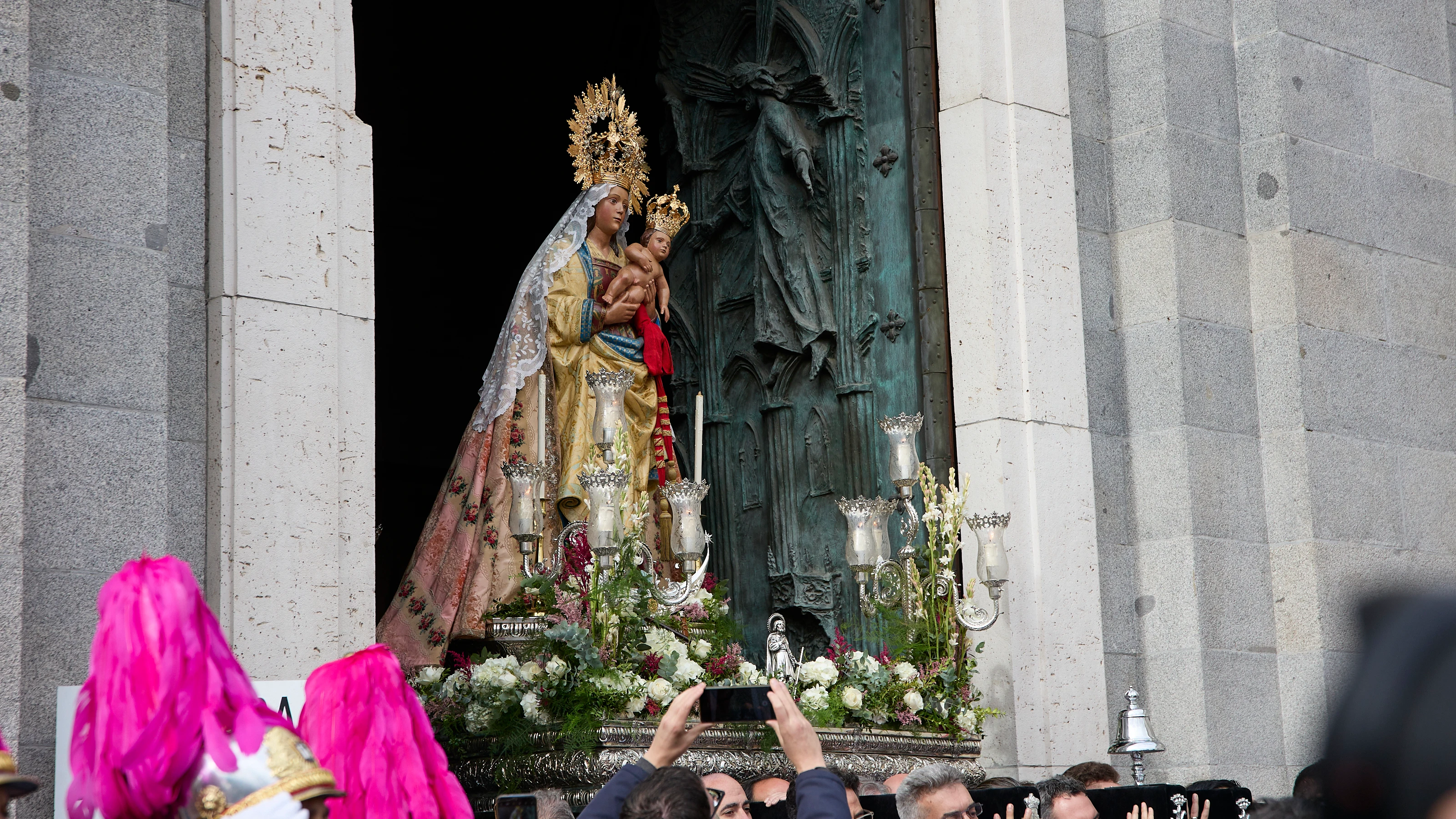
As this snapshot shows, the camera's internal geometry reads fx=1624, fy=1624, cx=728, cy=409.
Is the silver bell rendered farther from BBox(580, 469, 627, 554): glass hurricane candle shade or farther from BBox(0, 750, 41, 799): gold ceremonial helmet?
BBox(0, 750, 41, 799): gold ceremonial helmet

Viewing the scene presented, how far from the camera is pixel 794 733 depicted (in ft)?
11.6

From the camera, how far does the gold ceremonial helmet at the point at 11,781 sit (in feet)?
8.71

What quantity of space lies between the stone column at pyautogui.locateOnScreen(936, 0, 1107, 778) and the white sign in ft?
12.7

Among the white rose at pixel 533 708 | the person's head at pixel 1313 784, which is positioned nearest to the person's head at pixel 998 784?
the white rose at pixel 533 708

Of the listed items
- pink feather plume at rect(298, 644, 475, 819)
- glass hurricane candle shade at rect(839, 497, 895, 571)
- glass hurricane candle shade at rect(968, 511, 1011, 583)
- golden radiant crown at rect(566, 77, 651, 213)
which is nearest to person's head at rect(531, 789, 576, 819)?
pink feather plume at rect(298, 644, 475, 819)

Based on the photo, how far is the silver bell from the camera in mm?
7438

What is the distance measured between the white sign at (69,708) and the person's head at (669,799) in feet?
6.71

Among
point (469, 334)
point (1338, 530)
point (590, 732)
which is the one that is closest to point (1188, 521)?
point (1338, 530)

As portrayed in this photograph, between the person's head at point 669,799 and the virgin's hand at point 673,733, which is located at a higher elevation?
the virgin's hand at point 673,733

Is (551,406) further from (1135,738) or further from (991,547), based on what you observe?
(1135,738)

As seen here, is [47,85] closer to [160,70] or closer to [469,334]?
[160,70]

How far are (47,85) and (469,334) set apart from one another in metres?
7.68

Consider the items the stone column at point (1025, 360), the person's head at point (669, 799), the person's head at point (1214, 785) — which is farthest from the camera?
the stone column at point (1025, 360)

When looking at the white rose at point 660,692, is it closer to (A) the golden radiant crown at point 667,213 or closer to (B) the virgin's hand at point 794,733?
(B) the virgin's hand at point 794,733
